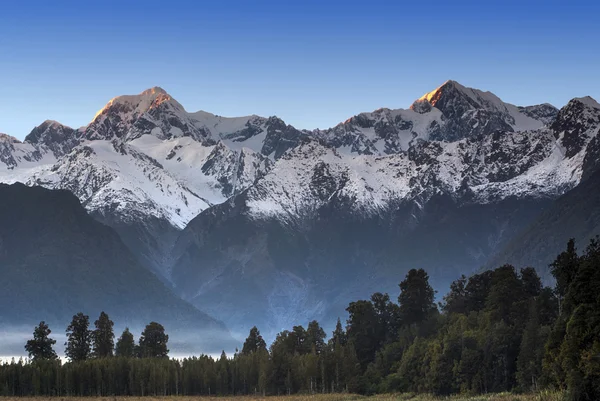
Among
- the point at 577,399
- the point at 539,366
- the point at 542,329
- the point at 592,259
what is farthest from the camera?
the point at 542,329

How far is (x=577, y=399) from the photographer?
129 meters

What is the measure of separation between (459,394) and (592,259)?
5166 centimetres

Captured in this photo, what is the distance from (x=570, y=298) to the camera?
488 ft

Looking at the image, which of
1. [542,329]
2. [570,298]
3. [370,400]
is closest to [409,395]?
[370,400]

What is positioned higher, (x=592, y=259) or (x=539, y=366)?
(x=592, y=259)

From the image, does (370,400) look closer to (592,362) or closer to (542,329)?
(542,329)

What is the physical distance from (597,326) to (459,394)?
61.3 metres

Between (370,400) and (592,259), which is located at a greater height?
(592,259)

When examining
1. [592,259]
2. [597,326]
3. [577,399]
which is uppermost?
[592,259]

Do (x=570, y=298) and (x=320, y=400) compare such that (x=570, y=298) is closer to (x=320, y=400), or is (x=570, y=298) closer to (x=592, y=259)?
(x=592, y=259)

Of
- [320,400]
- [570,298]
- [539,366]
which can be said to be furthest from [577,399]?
[320,400]

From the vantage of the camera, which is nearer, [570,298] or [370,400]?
[570,298]

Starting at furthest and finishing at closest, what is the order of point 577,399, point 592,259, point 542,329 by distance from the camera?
point 542,329
point 592,259
point 577,399

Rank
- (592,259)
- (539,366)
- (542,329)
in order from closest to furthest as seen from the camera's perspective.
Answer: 1. (592,259)
2. (539,366)
3. (542,329)
